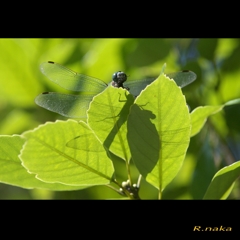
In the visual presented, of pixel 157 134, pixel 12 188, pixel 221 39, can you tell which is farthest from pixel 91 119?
pixel 12 188

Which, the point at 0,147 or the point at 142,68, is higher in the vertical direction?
the point at 142,68

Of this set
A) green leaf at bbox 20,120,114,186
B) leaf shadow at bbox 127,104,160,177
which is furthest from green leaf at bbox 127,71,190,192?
green leaf at bbox 20,120,114,186

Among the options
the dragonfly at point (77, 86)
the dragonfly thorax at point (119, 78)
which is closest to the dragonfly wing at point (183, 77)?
the dragonfly at point (77, 86)

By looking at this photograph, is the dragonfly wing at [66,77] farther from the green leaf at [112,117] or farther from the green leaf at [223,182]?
the green leaf at [223,182]

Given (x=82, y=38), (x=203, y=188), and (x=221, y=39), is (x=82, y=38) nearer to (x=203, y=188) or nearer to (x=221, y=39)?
(x=221, y=39)

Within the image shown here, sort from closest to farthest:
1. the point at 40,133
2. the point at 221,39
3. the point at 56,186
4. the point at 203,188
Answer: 1. the point at 40,133
2. the point at 56,186
3. the point at 203,188
4. the point at 221,39

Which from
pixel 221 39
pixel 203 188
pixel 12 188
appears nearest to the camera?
pixel 203 188
